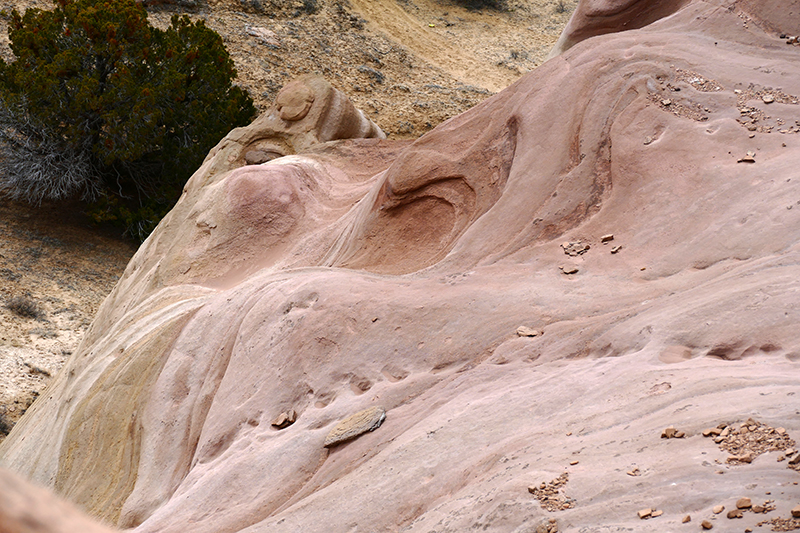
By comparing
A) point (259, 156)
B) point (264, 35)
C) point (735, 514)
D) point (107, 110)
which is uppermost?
point (264, 35)

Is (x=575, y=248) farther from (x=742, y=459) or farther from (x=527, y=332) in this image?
(x=742, y=459)

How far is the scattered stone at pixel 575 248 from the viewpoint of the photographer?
4.25 metres

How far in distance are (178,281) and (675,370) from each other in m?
4.70

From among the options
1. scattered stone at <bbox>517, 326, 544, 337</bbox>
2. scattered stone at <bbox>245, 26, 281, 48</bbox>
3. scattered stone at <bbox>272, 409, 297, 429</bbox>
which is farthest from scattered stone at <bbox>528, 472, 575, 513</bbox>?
scattered stone at <bbox>245, 26, 281, 48</bbox>

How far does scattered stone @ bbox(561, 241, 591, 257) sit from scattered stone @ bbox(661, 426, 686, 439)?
168 centimetres

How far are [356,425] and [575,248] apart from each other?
1647 millimetres

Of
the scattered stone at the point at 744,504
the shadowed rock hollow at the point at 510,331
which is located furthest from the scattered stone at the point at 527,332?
the scattered stone at the point at 744,504

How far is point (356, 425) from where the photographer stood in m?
3.71

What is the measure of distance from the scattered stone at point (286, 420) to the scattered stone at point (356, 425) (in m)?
0.43

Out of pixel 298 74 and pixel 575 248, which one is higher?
pixel 298 74

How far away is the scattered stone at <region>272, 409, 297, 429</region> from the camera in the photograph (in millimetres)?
4133

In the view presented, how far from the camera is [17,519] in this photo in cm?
89

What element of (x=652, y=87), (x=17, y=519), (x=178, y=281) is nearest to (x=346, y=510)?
(x=17, y=519)

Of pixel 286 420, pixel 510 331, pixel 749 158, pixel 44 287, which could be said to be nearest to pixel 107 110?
pixel 44 287
